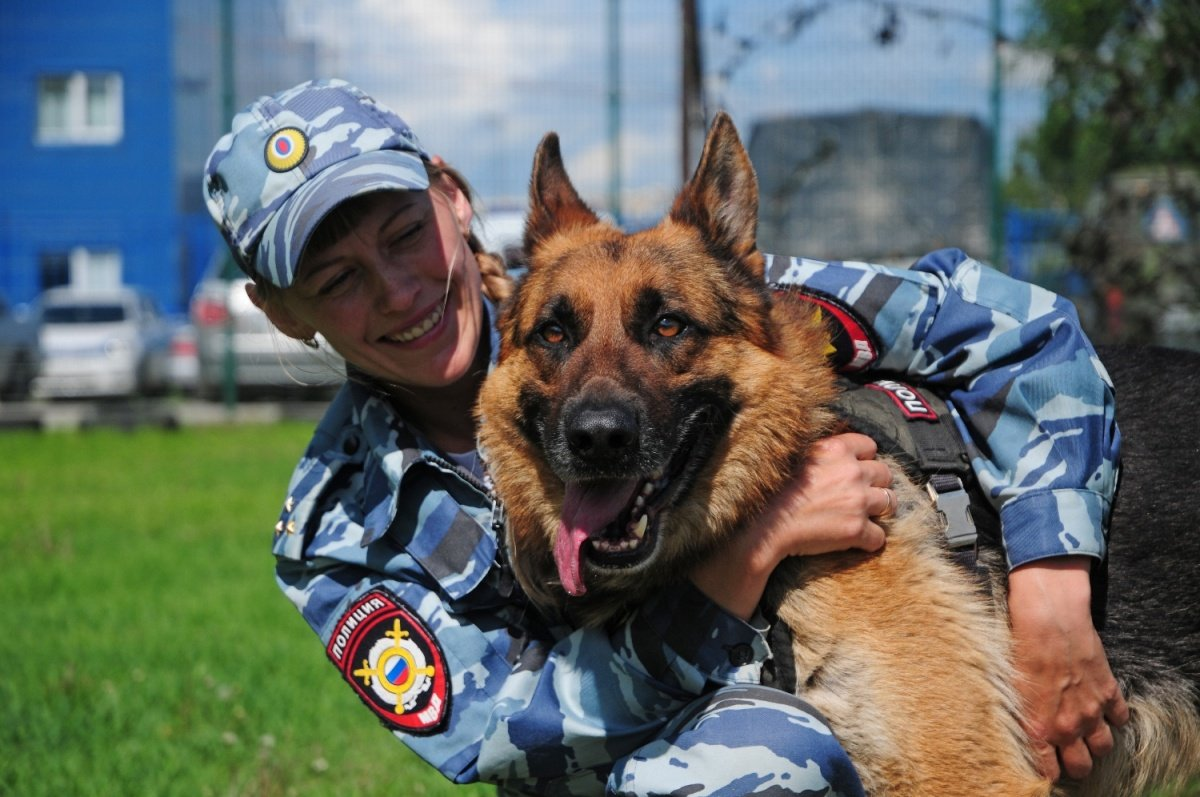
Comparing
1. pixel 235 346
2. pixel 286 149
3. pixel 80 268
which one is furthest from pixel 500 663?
pixel 80 268

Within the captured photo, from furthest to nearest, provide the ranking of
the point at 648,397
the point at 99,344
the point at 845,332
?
the point at 99,344 → the point at 845,332 → the point at 648,397

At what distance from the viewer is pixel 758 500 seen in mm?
2768

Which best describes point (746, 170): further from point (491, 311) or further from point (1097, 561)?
point (1097, 561)

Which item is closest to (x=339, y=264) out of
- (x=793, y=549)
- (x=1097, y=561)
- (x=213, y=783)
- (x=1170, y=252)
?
(x=793, y=549)

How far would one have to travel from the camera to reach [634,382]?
2.63 meters

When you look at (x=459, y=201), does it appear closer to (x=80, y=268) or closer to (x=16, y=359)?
(x=16, y=359)

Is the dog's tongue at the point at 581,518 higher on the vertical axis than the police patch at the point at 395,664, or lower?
higher

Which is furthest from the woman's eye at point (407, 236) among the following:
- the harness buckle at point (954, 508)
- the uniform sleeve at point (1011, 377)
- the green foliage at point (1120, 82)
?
the green foliage at point (1120, 82)

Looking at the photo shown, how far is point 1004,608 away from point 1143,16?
3.99 m

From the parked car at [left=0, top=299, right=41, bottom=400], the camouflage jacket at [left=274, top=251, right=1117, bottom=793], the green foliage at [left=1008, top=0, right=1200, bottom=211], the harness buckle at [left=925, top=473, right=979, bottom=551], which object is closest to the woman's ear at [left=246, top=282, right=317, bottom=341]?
the camouflage jacket at [left=274, top=251, right=1117, bottom=793]

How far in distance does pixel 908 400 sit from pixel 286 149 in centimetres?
174

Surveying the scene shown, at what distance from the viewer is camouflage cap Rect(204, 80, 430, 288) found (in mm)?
2893

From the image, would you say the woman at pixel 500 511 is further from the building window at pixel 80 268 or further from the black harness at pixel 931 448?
the building window at pixel 80 268

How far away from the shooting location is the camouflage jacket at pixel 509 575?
2.65m
